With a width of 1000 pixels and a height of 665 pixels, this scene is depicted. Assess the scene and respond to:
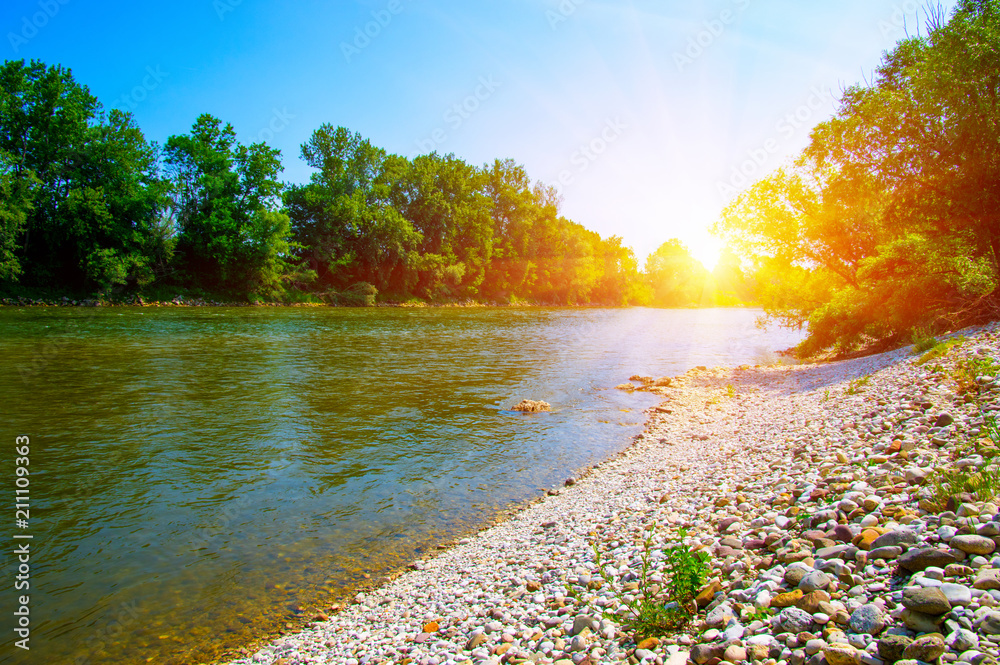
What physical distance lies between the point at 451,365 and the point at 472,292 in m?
74.3

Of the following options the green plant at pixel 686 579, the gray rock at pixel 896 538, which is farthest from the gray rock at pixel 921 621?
the green plant at pixel 686 579

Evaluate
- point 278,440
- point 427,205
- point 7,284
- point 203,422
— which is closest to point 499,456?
point 278,440

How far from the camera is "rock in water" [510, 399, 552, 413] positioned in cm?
1520

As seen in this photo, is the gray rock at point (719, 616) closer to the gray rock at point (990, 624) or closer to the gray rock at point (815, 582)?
the gray rock at point (815, 582)

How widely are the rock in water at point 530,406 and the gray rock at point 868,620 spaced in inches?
469

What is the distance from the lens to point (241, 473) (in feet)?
31.1

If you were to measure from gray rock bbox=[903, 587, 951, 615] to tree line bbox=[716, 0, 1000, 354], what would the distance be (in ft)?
54.2

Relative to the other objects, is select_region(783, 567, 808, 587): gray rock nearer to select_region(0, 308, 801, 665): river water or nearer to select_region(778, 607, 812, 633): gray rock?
select_region(778, 607, 812, 633): gray rock

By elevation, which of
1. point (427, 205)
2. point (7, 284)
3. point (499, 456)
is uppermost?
point (427, 205)

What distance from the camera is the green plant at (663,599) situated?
3.97 metres

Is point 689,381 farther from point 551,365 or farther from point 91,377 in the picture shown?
point 91,377

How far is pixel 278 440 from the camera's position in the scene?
37.7 feet

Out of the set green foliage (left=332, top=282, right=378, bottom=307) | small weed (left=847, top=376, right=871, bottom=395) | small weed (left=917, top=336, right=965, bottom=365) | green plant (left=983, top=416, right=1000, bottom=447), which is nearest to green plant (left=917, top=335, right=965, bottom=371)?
small weed (left=917, top=336, right=965, bottom=365)

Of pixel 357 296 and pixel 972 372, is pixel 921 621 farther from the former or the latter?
pixel 357 296
